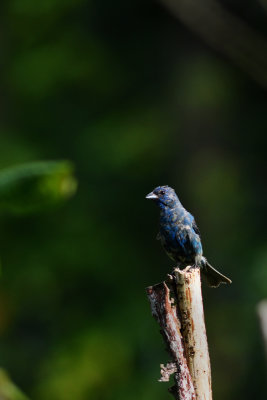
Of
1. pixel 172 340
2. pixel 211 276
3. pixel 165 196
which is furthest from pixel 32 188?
pixel 165 196

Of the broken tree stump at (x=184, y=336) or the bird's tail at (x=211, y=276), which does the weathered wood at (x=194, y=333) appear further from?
the bird's tail at (x=211, y=276)

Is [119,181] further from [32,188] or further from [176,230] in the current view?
[32,188]

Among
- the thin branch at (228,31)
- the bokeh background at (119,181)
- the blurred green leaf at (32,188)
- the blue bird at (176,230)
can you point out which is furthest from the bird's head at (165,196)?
the bokeh background at (119,181)

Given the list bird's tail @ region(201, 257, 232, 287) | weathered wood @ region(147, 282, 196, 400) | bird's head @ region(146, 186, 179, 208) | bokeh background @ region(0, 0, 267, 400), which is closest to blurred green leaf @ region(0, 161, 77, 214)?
weathered wood @ region(147, 282, 196, 400)

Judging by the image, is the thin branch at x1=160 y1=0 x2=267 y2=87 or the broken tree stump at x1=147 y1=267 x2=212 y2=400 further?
the thin branch at x1=160 y1=0 x2=267 y2=87

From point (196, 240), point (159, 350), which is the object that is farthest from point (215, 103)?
point (196, 240)

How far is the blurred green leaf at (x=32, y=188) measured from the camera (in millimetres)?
2811

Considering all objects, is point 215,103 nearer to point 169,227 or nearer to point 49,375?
point 49,375

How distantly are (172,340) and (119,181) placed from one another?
828cm

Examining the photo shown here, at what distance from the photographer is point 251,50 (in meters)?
8.62

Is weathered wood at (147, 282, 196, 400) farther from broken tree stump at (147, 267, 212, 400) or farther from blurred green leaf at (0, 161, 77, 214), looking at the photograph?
blurred green leaf at (0, 161, 77, 214)

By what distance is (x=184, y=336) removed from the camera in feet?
9.39

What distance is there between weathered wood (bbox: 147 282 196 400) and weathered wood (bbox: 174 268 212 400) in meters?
0.02

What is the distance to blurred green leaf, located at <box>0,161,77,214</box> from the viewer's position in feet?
9.22
